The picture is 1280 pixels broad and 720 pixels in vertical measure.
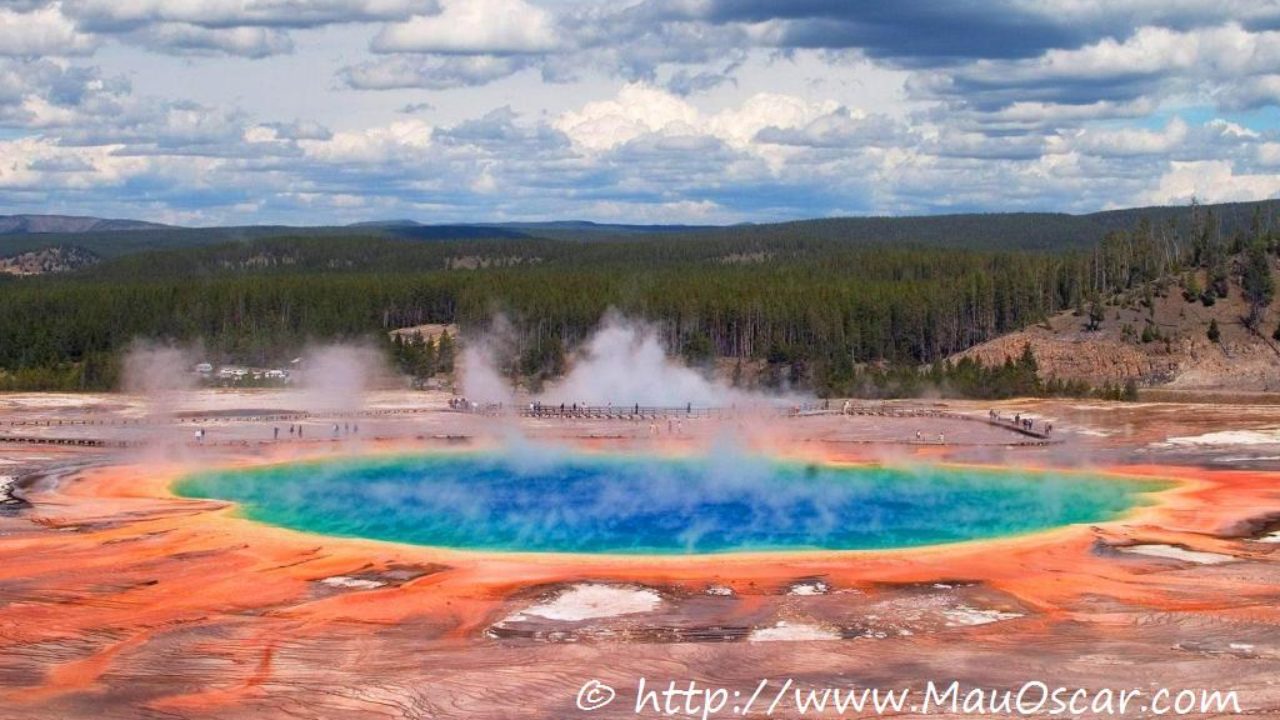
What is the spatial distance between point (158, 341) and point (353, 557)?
55.9 meters

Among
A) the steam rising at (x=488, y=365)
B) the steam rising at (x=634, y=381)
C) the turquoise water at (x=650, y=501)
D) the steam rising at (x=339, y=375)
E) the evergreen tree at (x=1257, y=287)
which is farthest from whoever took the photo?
the evergreen tree at (x=1257, y=287)

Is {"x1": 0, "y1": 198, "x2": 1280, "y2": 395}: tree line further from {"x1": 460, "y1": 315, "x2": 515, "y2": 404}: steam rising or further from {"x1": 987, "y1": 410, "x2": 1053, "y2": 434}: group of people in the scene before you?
{"x1": 987, "y1": 410, "x2": 1053, "y2": 434}: group of people

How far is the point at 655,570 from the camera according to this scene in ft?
85.8

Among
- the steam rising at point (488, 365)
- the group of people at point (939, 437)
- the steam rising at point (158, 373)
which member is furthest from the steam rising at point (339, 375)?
the group of people at point (939, 437)

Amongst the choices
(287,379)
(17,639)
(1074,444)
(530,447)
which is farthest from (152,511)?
(287,379)

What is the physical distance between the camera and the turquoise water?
1190 inches

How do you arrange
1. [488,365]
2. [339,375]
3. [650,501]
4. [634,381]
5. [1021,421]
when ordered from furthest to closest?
[488,365], [339,375], [634,381], [1021,421], [650,501]

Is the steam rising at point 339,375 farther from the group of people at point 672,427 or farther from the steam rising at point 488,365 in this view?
the group of people at point 672,427

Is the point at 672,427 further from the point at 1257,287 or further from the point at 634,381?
the point at 1257,287

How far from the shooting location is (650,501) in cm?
3544

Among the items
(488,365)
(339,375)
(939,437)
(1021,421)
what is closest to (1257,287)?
(1021,421)

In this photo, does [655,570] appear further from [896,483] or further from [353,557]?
[896,483]

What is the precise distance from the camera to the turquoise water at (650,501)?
30.2 metres

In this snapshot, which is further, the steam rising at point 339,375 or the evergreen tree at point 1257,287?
the evergreen tree at point 1257,287
